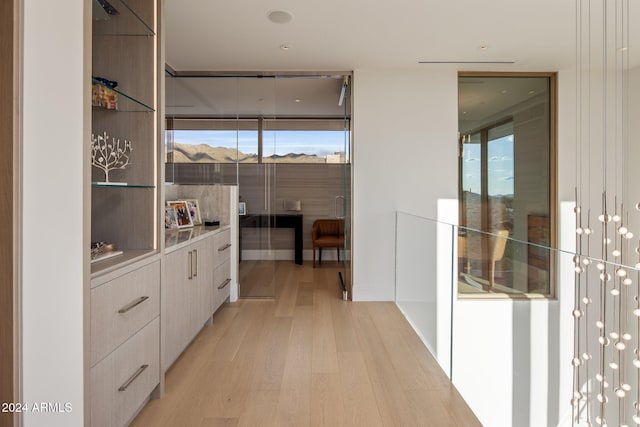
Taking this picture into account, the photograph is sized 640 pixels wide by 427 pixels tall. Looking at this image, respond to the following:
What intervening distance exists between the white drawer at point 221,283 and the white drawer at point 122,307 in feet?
4.18

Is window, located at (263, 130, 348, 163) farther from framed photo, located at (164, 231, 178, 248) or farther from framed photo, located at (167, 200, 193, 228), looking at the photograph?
framed photo, located at (164, 231, 178, 248)

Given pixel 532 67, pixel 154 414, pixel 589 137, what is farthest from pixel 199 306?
pixel 589 137

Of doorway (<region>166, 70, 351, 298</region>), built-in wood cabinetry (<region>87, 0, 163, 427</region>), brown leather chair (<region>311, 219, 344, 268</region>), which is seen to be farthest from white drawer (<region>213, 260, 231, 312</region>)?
brown leather chair (<region>311, 219, 344, 268</region>)

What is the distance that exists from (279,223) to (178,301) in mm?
2644

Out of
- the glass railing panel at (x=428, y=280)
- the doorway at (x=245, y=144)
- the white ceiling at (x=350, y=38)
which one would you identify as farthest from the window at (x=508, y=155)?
the doorway at (x=245, y=144)

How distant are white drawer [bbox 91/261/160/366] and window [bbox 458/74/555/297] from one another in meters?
3.25

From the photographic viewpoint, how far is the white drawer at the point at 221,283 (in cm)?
322

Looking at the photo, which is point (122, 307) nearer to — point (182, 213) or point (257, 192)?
point (182, 213)

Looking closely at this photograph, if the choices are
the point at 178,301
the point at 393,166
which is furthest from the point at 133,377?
the point at 393,166

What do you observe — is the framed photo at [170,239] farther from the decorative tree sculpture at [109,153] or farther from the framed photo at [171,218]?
the decorative tree sculpture at [109,153]

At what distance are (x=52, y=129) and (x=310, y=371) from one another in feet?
6.27

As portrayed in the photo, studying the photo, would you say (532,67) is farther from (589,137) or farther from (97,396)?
(97,396)

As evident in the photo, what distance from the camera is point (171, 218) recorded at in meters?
3.21

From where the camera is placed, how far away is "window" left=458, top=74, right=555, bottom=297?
13.1 ft
